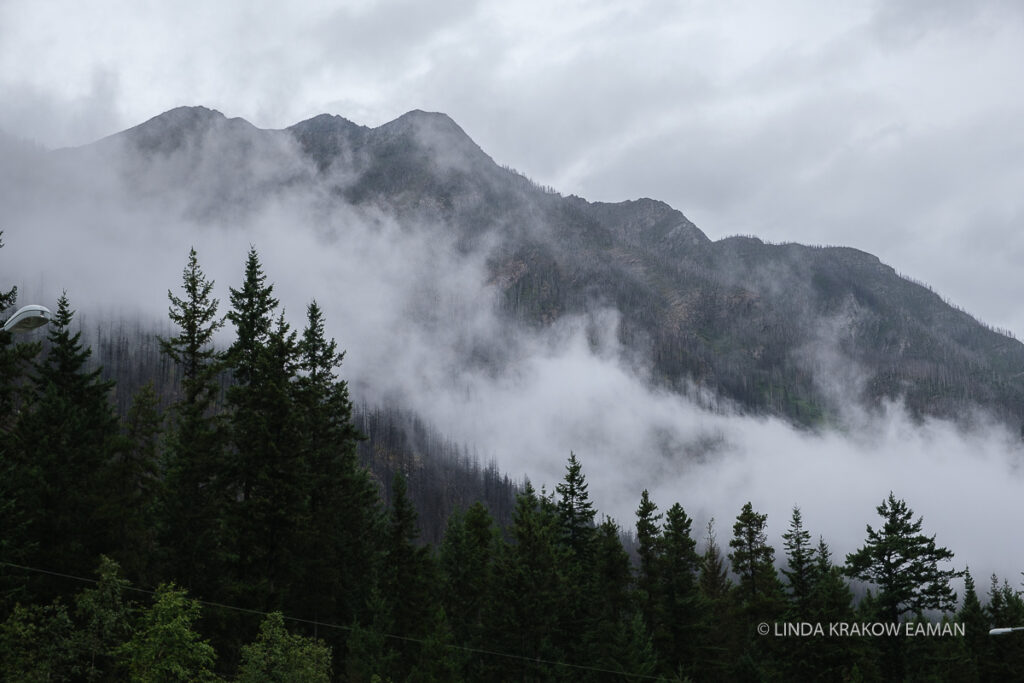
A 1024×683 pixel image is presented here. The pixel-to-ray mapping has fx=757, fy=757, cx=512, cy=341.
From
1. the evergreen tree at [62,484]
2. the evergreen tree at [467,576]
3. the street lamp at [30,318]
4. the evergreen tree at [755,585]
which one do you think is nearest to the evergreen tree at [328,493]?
the evergreen tree at [467,576]

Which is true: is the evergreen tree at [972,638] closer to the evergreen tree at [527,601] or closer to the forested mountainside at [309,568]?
the forested mountainside at [309,568]

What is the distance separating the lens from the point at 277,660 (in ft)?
85.3

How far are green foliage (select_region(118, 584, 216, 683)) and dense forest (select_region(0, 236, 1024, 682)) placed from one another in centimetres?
9

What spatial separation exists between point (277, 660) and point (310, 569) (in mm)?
11325

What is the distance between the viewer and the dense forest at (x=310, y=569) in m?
27.5

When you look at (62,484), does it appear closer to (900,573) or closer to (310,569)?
(310,569)

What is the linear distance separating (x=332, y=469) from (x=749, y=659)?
29.3m

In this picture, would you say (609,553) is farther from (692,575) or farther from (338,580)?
(338,580)

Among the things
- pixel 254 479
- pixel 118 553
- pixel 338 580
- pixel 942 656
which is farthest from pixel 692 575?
pixel 118 553

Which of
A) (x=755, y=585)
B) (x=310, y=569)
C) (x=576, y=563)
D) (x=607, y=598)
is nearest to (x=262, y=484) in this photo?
(x=310, y=569)

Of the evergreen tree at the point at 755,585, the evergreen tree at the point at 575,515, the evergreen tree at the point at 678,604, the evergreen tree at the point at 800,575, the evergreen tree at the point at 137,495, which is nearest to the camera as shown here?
the evergreen tree at the point at 137,495

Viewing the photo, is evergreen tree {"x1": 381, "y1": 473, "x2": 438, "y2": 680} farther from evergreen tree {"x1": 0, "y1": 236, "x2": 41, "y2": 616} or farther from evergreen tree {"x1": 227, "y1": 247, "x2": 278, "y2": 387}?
evergreen tree {"x1": 0, "y1": 236, "x2": 41, "y2": 616}

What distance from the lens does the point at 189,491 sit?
31812 mm

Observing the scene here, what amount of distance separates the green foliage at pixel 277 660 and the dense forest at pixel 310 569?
8cm
